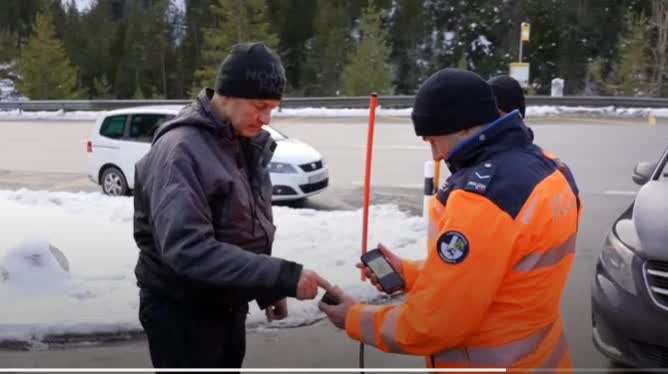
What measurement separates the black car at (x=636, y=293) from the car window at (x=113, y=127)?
9078mm

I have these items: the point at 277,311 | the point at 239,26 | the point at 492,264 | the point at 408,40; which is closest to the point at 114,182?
the point at 277,311

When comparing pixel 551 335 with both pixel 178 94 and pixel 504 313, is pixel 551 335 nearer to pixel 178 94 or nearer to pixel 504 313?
pixel 504 313

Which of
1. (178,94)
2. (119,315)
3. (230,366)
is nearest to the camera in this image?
(230,366)

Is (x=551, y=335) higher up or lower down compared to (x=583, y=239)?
higher up

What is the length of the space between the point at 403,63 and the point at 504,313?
55271 mm

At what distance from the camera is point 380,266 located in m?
2.51

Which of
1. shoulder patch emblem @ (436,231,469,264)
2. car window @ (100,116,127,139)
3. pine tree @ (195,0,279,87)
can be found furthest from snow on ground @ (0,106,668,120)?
shoulder patch emblem @ (436,231,469,264)

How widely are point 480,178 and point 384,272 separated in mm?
655

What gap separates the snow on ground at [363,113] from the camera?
2505 centimetres

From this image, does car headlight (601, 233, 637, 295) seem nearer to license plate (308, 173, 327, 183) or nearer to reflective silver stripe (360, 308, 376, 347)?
reflective silver stripe (360, 308, 376, 347)

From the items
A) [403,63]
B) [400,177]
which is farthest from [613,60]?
[400,177]

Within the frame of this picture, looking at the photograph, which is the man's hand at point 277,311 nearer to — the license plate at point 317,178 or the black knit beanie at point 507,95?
the black knit beanie at point 507,95

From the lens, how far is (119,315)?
17.2ft

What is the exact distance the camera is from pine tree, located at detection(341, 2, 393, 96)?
41.6 metres
